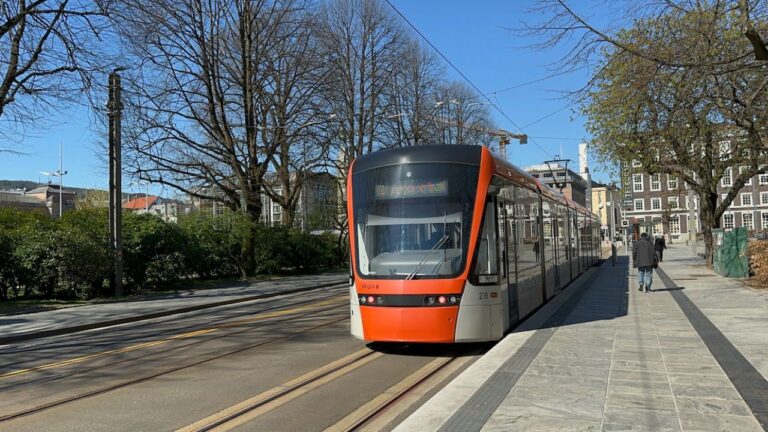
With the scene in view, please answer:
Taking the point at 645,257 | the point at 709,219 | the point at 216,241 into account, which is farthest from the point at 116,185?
the point at 709,219

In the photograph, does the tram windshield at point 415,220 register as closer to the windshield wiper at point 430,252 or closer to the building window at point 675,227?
the windshield wiper at point 430,252

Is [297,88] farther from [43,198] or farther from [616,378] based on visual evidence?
[43,198]

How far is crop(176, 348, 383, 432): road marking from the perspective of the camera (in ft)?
18.3

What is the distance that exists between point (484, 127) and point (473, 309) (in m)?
42.2

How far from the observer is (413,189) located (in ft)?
29.0

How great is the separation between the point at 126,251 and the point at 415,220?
1716 cm

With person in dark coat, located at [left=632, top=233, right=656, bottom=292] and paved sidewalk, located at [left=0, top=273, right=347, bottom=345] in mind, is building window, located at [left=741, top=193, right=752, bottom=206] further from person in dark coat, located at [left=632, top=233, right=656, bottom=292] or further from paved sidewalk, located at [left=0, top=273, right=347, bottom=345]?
person in dark coat, located at [left=632, top=233, right=656, bottom=292]

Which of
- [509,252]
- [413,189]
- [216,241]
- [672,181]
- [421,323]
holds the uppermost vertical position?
[672,181]

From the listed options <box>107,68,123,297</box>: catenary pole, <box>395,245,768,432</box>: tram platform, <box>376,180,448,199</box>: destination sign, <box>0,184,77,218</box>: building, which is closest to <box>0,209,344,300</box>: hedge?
<box>107,68,123,297</box>: catenary pole

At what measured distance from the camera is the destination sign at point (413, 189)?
8742mm

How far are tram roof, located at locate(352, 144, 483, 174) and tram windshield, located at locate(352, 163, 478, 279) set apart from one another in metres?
0.09

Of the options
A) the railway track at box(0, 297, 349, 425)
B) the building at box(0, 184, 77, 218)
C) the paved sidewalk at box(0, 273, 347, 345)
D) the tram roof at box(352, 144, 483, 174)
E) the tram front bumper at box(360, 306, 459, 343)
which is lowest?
the paved sidewalk at box(0, 273, 347, 345)

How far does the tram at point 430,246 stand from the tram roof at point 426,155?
0.05ft

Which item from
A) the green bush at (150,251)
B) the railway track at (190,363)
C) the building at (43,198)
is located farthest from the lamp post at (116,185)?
the building at (43,198)
